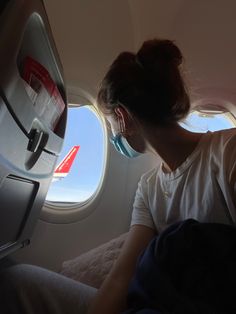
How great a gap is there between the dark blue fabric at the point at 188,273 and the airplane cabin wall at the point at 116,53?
767 mm

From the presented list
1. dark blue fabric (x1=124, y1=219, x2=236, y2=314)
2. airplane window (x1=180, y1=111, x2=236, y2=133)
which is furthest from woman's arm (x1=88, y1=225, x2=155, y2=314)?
airplane window (x1=180, y1=111, x2=236, y2=133)

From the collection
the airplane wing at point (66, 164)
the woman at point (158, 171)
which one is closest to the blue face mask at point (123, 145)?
the woman at point (158, 171)

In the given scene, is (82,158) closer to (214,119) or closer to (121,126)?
(121,126)

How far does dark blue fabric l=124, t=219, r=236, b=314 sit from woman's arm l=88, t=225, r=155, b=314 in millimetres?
137

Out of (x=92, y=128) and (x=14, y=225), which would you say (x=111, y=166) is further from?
(x=14, y=225)

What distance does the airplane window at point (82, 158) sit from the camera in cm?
164

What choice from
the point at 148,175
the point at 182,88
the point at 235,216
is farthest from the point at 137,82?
the point at 235,216

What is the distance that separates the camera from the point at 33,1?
0.72 m

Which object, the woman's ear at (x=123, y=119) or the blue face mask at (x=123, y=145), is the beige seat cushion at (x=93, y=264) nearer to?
the blue face mask at (x=123, y=145)

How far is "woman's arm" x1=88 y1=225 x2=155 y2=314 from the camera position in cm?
96

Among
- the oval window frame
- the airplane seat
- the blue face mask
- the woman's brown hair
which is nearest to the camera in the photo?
the airplane seat

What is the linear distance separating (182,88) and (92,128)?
667 mm

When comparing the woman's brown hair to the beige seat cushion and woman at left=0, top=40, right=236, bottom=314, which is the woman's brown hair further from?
the beige seat cushion

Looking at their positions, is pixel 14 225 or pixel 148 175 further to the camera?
pixel 148 175
